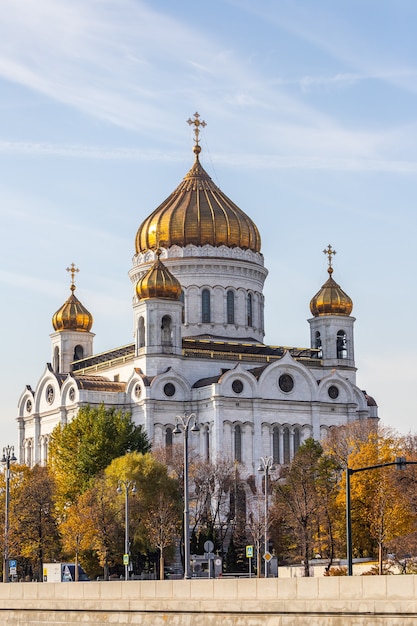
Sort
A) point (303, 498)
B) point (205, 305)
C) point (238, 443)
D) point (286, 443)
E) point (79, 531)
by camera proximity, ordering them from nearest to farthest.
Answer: point (79, 531) → point (303, 498) → point (238, 443) → point (286, 443) → point (205, 305)

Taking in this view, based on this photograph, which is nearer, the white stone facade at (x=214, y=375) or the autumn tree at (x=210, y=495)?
the autumn tree at (x=210, y=495)

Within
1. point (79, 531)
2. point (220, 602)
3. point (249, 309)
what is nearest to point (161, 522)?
point (79, 531)

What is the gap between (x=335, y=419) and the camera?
102875 mm

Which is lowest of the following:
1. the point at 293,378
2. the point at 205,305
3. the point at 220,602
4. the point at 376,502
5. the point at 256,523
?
the point at 220,602

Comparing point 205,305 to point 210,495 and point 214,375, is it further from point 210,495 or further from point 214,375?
point 210,495

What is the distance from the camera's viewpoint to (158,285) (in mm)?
100688

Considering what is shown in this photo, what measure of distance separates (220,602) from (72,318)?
228ft

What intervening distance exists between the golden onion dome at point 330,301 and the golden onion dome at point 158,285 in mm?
12689

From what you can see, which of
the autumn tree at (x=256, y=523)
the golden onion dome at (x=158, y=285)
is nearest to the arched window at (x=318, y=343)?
the golden onion dome at (x=158, y=285)

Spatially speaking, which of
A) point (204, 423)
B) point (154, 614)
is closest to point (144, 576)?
point (204, 423)

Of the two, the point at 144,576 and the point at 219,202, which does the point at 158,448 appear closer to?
the point at 144,576

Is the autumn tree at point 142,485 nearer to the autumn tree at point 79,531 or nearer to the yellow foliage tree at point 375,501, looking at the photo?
the autumn tree at point 79,531

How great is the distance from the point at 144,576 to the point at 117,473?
236 inches

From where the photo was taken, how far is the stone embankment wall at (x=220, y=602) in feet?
135
